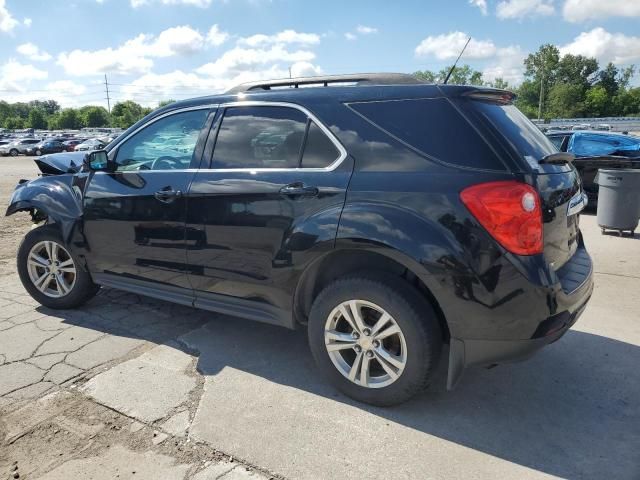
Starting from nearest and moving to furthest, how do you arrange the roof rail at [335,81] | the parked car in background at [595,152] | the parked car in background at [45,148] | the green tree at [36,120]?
the roof rail at [335,81], the parked car in background at [595,152], the parked car in background at [45,148], the green tree at [36,120]

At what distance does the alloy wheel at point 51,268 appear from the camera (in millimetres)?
4594

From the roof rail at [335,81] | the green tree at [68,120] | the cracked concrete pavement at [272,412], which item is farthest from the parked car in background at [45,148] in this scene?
the green tree at [68,120]

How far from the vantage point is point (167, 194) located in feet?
12.2

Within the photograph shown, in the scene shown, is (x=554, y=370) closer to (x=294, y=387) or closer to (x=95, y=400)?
(x=294, y=387)

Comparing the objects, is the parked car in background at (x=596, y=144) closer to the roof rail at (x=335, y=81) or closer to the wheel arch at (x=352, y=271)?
the roof rail at (x=335, y=81)

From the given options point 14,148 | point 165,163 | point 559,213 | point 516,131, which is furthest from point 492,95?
point 14,148

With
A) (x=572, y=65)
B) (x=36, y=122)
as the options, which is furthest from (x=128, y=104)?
(x=572, y=65)

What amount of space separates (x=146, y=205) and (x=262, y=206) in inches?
44.9

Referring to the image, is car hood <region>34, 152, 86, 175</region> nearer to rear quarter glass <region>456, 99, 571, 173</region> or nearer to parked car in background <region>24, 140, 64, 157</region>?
rear quarter glass <region>456, 99, 571, 173</region>

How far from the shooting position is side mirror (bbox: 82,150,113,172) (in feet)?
13.6

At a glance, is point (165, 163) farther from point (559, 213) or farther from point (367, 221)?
point (559, 213)

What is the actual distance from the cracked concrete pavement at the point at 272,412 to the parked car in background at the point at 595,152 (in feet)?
20.6

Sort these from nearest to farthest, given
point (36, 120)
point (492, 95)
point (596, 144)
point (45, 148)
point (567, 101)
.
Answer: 1. point (492, 95)
2. point (596, 144)
3. point (45, 148)
4. point (567, 101)
5. point (36, 120)

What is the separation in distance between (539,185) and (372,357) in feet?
4.43
